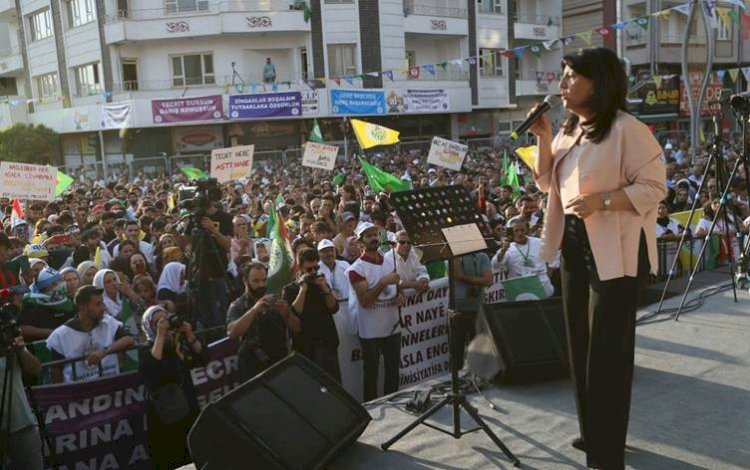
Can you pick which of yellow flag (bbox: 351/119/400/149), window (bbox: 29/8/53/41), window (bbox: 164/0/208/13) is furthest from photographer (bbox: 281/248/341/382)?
window (bbox: 29/8/53/41)

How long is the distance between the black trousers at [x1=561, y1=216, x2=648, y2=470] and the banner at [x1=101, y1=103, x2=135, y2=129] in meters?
28.9

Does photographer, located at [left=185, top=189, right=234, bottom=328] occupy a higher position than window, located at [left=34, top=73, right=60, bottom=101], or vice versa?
window, located at [left=34, top=73, right=60, bottom=101]

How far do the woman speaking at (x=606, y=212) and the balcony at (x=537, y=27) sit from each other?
35.8m

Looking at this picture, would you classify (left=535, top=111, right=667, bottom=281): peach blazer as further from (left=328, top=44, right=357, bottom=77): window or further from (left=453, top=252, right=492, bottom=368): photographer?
(left=328, top=44, right=357, bottom=77): window

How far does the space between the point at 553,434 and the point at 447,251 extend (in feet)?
3.92

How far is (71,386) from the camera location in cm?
526

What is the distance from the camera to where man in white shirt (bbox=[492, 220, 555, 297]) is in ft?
25.9

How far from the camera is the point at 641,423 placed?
394 cm

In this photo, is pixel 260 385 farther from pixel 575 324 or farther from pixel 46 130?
pixel 46 130

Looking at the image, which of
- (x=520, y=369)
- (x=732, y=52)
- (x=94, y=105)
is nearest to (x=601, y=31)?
(x=520, y=369)

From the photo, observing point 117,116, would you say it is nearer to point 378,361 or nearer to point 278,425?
point 378,361

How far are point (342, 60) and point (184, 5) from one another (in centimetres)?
735

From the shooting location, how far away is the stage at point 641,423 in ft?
11.8

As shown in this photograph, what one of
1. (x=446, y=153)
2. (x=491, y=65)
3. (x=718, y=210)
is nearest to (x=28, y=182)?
(x=446, y=153)
